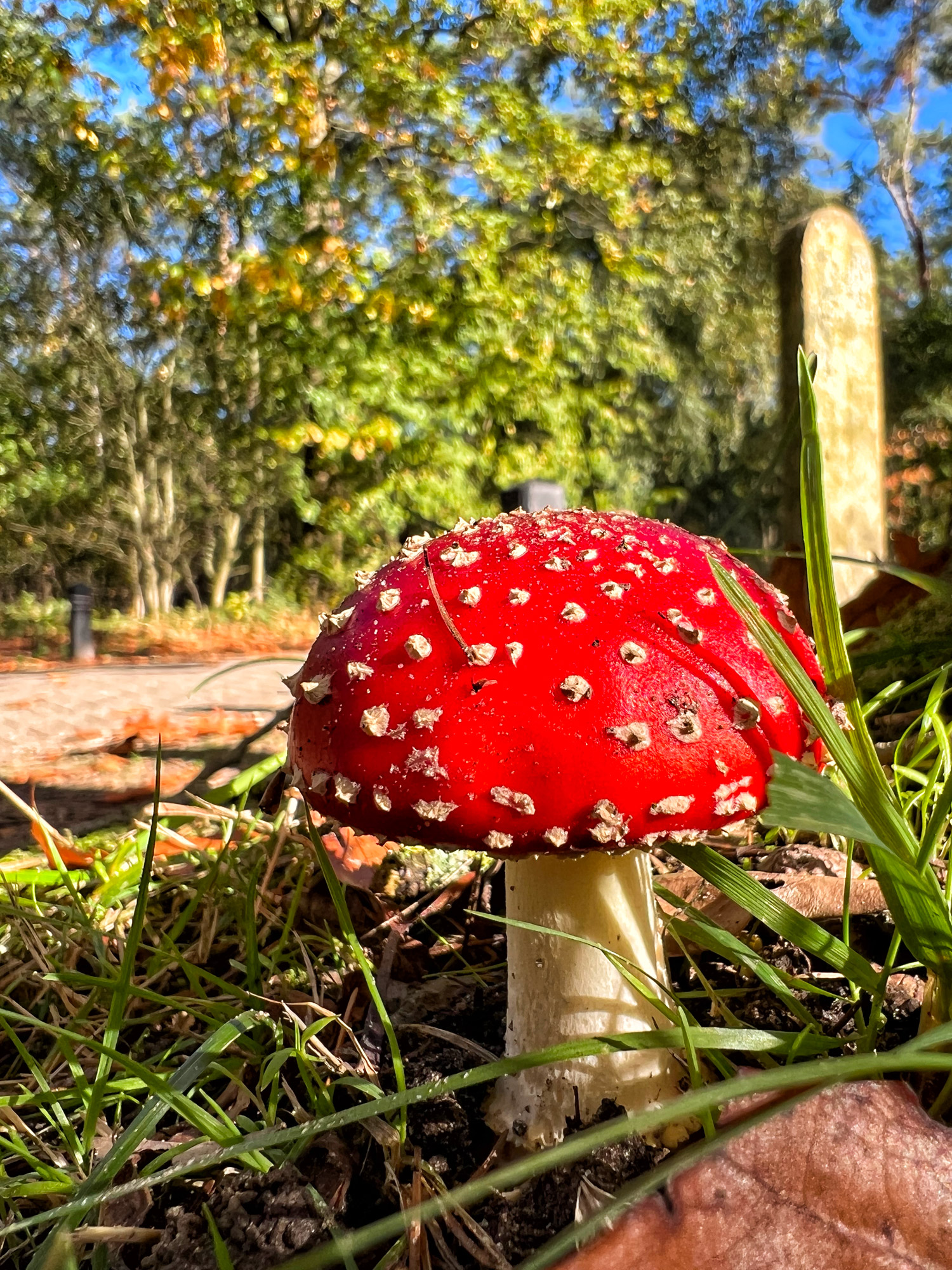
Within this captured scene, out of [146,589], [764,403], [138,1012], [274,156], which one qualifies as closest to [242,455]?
[146,589]

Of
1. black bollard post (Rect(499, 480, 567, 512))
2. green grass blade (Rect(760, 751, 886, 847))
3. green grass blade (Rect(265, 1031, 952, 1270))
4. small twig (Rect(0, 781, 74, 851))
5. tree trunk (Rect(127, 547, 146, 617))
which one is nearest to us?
green grass blade (Rect(265, 1031, 952, 1270))

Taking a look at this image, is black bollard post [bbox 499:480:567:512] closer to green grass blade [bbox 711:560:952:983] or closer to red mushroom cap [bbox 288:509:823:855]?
red mushroom cap [bbox 288:509:823:855]

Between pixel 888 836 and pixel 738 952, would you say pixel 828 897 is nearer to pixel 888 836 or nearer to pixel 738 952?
Answer: pixel 738 952

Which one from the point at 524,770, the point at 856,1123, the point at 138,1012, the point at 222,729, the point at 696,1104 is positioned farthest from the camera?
the point at 222,729

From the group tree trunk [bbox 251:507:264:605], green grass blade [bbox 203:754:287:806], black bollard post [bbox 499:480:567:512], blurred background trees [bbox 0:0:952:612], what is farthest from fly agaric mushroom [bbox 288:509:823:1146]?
tree trunk [bbox 251:507:264:605]

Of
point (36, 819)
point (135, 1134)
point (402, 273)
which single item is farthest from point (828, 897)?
point (402, 273)

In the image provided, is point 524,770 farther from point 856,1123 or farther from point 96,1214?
point 96,1214
